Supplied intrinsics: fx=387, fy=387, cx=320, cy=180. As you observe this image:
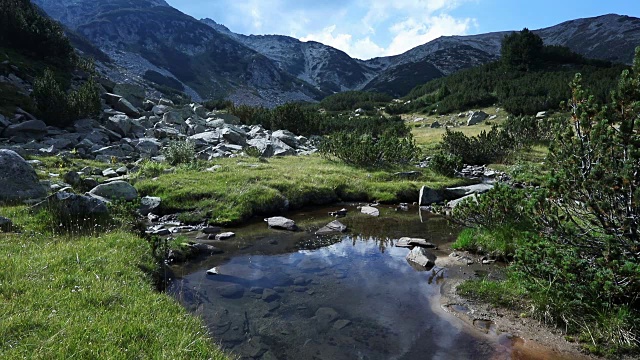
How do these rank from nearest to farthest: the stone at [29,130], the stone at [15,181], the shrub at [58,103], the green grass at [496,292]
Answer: the green grass at [496,292]
the stone at [15,181]
the stone at [29,130]
the shrub at [58,103]

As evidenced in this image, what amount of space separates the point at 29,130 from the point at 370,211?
22.2 meters

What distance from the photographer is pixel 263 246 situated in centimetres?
1277

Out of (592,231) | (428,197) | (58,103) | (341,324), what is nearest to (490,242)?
(592,231)

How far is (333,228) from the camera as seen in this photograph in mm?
14781

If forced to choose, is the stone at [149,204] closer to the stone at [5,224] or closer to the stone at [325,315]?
the stone at [5,224]

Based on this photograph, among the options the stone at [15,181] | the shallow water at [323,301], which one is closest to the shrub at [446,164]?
the shallow water at [323,301]

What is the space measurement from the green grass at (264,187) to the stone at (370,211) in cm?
180

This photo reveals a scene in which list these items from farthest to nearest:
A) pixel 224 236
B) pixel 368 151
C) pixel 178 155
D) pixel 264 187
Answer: pixel 368 151 → pixel 178 155 → pixel 264 187 → pixel 224 236

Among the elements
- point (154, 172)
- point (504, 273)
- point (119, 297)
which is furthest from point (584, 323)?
point (154, 172)

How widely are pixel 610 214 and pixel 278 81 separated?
618 ft

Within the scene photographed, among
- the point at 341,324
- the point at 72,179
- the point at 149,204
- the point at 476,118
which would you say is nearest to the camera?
the point at 341,324

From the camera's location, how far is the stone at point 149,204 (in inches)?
599

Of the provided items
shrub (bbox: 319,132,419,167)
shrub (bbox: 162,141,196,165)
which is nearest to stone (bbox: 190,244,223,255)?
shrub (bbox: 162,141,196,165)

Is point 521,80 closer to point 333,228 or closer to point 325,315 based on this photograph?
point 333,228
